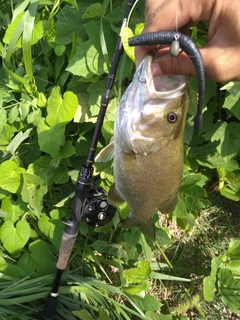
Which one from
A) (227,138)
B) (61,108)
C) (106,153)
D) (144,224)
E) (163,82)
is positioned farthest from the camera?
(227,138)

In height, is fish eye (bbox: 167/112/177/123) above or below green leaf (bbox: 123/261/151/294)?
above

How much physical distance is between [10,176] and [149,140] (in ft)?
3.65

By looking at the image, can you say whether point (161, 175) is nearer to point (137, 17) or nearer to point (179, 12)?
point (179, 12)

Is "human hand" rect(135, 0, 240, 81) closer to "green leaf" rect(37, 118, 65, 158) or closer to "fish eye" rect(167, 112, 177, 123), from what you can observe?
"fish eye" rect(167, 112, 177, 123)

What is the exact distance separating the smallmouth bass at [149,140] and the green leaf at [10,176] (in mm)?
807

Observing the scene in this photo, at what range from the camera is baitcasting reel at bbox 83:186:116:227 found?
1769 mm

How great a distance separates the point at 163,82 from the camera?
1167 millimetres

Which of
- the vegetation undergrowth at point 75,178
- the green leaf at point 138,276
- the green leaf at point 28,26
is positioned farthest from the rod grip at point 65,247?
the green leaf at point 28,26

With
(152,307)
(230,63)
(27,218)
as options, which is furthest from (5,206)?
(230,63)

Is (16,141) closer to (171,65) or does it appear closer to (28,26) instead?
(28,26)

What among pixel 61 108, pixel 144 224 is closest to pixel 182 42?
pixel 144 224

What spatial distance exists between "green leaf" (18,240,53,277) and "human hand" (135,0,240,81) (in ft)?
4.81

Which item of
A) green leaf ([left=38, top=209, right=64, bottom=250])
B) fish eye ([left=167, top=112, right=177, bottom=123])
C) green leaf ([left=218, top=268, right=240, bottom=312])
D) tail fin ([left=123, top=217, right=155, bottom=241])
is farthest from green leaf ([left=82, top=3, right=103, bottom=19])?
green leaf ([left=218, top=268, right=240, bottom=312])

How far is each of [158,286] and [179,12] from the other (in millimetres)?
2020
